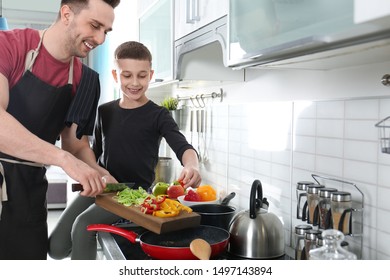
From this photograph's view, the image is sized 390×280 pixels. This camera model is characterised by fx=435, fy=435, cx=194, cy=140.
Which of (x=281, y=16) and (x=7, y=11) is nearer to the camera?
(x=281, y=16)

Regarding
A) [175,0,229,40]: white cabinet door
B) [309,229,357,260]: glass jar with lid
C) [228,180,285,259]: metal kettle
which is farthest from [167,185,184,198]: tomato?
[309,229,357,260]: glass jar with lid

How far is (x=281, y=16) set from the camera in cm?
90

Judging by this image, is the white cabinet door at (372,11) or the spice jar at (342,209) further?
the spice jar at (342,209)

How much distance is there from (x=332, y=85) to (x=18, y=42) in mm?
974

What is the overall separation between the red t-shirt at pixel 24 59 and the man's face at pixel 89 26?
12 centimetres

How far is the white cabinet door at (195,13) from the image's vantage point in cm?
125

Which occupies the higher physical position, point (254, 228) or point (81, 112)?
point (81, 112)

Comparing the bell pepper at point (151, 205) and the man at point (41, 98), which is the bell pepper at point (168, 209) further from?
the man at point (41, 98)

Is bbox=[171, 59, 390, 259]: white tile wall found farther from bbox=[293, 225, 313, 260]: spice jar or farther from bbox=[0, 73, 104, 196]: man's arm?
bbox=[0, 73, 104, 196]: man's arm

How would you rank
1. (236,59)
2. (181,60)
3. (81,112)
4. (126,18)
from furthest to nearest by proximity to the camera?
(126,18) → (181,60) → (81,112) → (236,59)

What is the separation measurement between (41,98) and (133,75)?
1.17 feet

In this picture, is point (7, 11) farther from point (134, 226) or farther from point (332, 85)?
point (332, 85)

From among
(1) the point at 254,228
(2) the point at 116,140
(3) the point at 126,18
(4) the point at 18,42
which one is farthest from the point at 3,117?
(3) the point at 126,18

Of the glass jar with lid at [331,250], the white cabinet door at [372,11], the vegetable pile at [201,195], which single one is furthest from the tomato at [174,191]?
the white cabinet door at [372,11]
